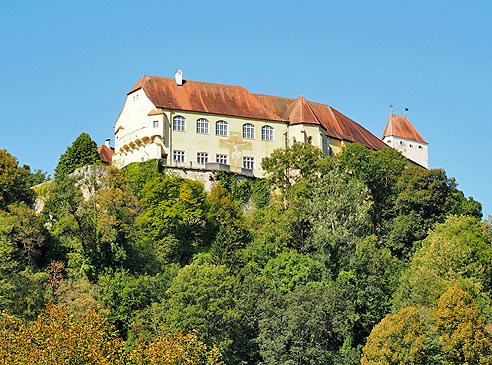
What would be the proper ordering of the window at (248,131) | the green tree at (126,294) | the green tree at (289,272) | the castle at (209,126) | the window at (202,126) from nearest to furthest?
the green tree at (126,294)
the green tree at (289,272)
the castle at (209,126)
the window at (202,126)
the window at (248,131)

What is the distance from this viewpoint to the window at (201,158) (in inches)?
3029

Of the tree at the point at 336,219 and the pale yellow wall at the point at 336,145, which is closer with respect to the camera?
the tree at the point at 336,219

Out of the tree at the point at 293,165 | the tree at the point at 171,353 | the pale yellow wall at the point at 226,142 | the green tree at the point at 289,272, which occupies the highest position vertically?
the pale yellow wall at the point at 226,142

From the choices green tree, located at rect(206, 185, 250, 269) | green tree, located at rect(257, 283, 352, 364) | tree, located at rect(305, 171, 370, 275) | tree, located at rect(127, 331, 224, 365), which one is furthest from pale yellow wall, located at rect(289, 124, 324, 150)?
tree, located at rect(127, 331, 224, 365)

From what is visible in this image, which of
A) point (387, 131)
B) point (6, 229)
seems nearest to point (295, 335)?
point (6, 229)

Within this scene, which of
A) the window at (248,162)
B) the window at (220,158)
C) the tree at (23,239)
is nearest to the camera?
the tree at (23,239)

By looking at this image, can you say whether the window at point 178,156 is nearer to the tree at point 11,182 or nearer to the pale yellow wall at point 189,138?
the pale yellow wall at point 189,138

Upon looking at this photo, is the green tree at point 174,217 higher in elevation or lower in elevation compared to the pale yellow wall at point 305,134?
lower

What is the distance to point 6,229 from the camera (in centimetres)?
6106

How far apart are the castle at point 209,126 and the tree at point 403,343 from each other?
27254mm

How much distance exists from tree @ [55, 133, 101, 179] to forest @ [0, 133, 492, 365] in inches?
190

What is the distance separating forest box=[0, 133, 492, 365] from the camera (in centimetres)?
5241

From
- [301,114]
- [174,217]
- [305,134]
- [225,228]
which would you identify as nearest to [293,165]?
[225,228]

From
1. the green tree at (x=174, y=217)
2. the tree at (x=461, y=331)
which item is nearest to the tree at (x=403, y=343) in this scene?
the tree at (x=461, y=331)
